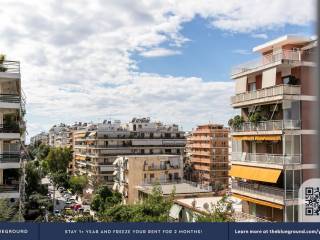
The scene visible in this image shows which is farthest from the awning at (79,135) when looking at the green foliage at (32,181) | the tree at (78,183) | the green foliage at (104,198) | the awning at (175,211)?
the awning at (175,211)

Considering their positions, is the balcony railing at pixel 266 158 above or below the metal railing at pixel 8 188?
above

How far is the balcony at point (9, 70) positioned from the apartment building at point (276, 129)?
21.3 feet

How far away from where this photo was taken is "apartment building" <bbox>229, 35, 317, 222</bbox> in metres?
11.8

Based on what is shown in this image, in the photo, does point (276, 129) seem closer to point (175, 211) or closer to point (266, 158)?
point (266, 158)

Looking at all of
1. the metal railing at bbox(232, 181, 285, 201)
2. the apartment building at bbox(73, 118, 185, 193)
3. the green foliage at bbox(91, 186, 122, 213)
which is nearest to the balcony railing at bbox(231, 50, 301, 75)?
the metal railing at bbox(232, 181, 285, 201)

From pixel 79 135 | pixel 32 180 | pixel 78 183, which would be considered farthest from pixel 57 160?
pixel 32 180

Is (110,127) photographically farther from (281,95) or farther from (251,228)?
(251,228)

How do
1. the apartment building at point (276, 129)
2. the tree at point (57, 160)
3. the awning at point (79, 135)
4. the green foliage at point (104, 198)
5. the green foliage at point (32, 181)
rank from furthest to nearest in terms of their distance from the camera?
1. the awning at point (79, 135)
2. the tree at point (57, 160)
3. the green foliage at point (104, 198)
4. the green foliage at point (32, 181)
5. the apartment building at point (276, 129)

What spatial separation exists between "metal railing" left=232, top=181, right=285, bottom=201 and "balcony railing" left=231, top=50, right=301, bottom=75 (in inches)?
133

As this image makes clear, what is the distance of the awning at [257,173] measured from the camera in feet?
39.4

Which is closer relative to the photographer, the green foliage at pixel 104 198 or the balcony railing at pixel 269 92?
the balcony railing at pixel 269 92

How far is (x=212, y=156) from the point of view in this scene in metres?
50.4

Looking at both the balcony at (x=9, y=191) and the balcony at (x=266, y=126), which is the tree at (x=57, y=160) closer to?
the balcony at (x=266, y=126)

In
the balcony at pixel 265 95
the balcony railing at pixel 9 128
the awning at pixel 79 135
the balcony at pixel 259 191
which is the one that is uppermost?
the balcony at pixel 265 95
